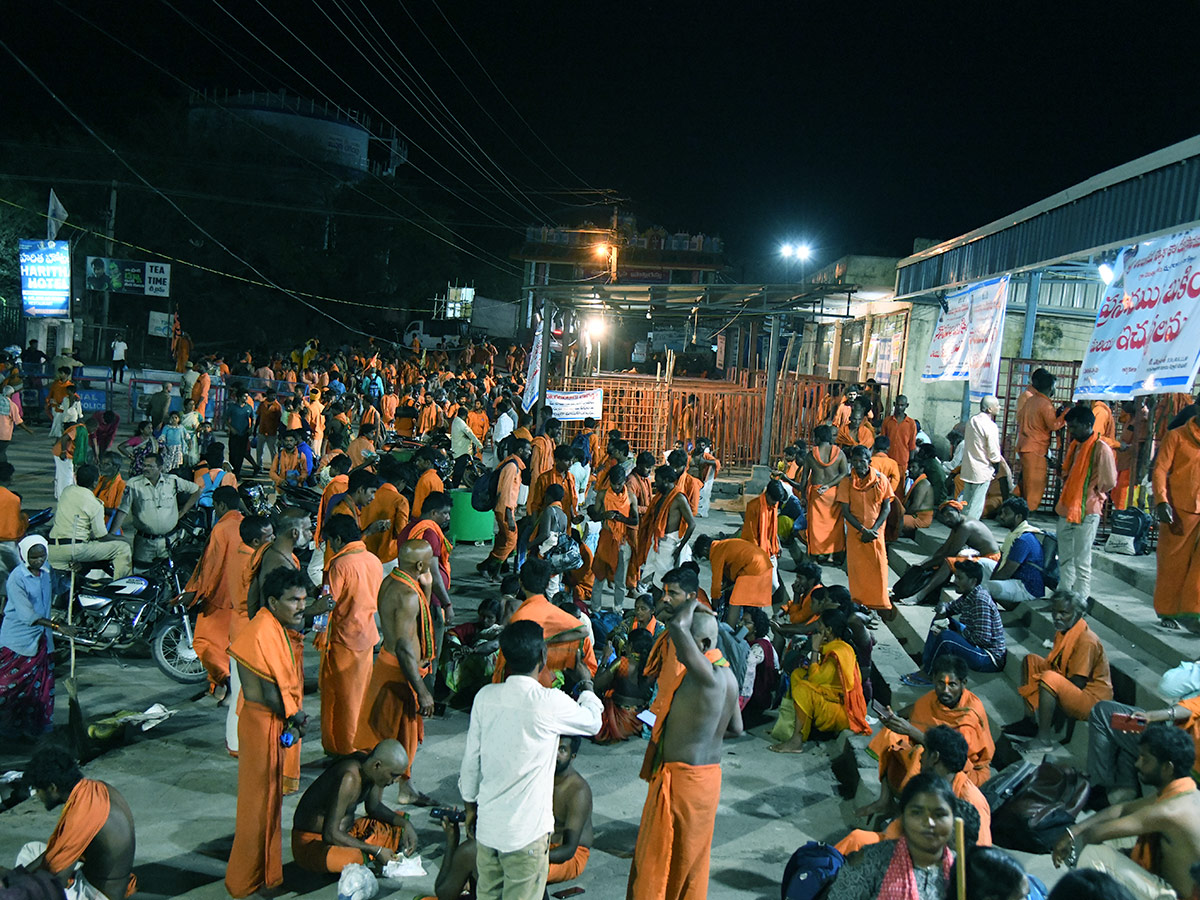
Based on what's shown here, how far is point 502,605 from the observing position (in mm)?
7598

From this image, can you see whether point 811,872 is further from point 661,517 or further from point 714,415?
point 714,415

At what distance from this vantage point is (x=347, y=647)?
614cm

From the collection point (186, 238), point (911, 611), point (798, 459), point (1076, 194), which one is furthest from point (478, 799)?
point (186, 238)

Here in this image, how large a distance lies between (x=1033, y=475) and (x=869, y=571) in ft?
7.84

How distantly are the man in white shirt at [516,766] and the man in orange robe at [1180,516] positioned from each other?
510 cm

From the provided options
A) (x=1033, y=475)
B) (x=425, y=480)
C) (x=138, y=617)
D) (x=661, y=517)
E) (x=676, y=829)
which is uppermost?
(x=1033, y=475)

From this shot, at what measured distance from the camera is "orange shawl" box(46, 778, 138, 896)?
419cm

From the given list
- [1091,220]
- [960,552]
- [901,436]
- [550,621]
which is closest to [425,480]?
[550,621]

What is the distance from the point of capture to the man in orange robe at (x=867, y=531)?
31.1ft

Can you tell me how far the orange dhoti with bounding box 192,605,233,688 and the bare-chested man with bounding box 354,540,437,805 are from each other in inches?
77.2

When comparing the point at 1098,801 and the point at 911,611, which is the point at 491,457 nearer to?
the point at 911,611

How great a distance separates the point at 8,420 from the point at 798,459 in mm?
11796

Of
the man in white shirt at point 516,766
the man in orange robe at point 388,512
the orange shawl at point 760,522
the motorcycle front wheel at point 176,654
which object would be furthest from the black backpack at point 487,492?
the man in white shirt at point 516,766

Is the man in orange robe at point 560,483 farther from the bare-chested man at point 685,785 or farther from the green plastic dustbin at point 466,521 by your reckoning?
the bare-chested man at point 685,785
